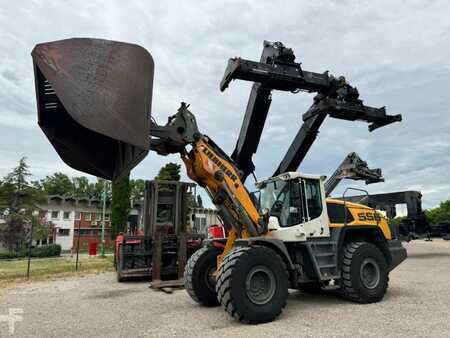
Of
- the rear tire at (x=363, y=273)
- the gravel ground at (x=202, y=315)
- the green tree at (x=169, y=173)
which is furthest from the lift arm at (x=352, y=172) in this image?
the green tree at (x=169, y=173)

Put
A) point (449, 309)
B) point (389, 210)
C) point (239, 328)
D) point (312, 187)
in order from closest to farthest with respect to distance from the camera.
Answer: point (239, 328)
point (449, 309)
point (312, 187)
point (389, 210)

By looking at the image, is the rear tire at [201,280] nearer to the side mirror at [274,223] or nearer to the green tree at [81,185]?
the side mirror at [274,223]

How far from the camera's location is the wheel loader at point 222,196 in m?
4.33

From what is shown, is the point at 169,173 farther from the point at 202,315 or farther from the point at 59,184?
the point at 59,184

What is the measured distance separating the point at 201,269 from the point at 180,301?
3.76ft

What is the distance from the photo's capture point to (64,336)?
4.93 m

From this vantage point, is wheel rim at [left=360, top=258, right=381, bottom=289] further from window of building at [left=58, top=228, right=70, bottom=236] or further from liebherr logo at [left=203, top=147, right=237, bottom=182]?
window of building at [left=58, top=228, right=70, bottom=236]

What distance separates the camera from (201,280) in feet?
21.9

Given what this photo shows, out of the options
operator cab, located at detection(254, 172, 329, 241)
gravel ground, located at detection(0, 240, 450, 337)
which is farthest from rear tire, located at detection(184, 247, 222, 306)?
operator cab, located at detection(254, 172, 329, 241)

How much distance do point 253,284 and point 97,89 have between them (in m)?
3.66

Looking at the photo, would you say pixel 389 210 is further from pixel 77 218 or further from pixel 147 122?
pixel 77 218

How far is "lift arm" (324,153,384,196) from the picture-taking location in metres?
15.5

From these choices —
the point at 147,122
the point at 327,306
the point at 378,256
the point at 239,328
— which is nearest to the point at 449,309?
the point at 378,256

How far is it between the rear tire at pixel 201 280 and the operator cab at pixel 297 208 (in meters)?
1.43
